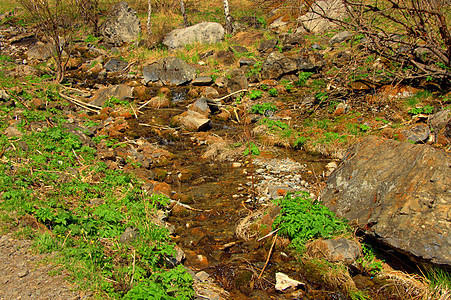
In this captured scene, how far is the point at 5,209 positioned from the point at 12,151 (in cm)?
200

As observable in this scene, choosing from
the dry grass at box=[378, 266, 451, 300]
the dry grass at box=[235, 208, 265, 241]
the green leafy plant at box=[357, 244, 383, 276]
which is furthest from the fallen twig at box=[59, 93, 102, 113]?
the dry grass at box=[378, 266, 451, 300]

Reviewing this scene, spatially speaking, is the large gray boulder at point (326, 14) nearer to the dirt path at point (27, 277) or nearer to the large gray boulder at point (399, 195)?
the large gray boulder at point (399, 195)

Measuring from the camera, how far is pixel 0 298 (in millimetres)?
2730

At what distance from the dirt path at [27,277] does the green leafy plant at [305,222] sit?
261cm

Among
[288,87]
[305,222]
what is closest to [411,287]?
[305,222]

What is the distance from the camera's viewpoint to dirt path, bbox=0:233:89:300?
2830mm

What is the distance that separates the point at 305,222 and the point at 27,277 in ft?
10.7

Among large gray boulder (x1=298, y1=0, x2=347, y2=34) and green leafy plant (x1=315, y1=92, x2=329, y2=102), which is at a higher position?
large gray boulder (x1=298, y1=0, x2=347, y2=34)

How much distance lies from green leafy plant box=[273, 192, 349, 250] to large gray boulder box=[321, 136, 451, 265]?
217mm

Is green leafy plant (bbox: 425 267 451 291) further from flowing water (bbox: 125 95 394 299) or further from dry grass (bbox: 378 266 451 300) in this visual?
flowing water (bbox: 125 95 394 299)

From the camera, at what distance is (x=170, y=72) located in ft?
44.0

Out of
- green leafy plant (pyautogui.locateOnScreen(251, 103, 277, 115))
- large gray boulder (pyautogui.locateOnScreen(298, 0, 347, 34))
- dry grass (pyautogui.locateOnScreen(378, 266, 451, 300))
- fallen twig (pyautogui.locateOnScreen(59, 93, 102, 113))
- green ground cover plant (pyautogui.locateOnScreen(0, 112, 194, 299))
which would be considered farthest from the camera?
fallen twig (pyautogui.locateOnScreen(59, 93, 102, 113))

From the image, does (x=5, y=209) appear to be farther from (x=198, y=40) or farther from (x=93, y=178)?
(x=198, y=40)

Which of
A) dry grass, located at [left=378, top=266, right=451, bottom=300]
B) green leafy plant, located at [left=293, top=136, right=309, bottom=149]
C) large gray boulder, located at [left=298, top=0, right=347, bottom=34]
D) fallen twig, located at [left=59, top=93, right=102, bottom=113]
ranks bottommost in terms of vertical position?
fallen twig, located at [left=59, top=93, right=102, bottom=113]
